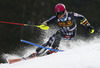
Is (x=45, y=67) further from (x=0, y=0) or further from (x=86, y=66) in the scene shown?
(x=0, y=0)

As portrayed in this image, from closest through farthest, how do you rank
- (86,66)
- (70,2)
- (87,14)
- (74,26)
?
(86,66) → (74,26) → (70,2) → (87,14)

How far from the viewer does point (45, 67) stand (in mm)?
2455

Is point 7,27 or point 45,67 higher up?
point 7,27

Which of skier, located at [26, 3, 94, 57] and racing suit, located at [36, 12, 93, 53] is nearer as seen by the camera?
skier, located at [26, 3, 94, 57]

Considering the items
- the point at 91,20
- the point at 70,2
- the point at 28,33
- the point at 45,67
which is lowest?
the point at 45,67

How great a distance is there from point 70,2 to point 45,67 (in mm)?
6680

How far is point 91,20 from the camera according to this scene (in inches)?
379

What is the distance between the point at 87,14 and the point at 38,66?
7436mm

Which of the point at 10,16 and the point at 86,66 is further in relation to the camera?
the point at 10,16

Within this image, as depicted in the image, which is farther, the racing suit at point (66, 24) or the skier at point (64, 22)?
the racing suit at point (66, 24)

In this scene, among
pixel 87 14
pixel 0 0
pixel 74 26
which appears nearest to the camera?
pixel 74 26

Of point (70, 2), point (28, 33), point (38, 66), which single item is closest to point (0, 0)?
point (28, 33)

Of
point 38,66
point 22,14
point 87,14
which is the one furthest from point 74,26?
point 22,14

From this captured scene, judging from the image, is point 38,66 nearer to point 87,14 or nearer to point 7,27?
point 87,14
